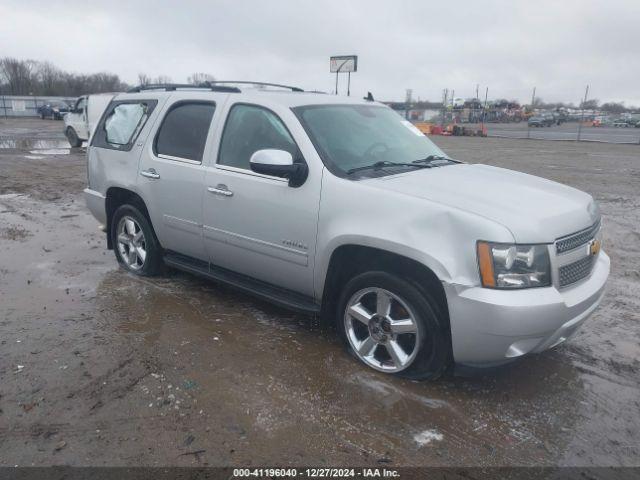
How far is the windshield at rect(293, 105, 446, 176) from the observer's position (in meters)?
3.78

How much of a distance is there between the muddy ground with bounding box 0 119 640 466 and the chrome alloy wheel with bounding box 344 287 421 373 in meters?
0.12

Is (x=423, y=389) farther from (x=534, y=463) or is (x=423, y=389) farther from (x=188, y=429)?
(x=188, y=429)

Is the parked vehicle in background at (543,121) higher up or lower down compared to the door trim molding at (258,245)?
higher up

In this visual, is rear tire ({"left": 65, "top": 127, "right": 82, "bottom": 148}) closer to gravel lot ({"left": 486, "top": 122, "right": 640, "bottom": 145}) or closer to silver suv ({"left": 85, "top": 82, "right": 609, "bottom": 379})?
silver suv ({"left": 85, "top": 82, "right": 609, "bottom": 379})

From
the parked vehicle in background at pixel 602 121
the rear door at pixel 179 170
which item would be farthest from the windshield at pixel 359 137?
the parked vehicle in background at pixel 602 121

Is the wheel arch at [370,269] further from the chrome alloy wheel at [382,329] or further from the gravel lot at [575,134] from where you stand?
the gravel lot at [575,134]

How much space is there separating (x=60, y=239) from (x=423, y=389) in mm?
5535

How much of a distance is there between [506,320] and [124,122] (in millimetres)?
4228

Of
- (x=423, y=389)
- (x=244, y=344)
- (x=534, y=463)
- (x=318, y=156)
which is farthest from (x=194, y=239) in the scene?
(x=534, y=463)

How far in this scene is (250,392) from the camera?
10.8 ft

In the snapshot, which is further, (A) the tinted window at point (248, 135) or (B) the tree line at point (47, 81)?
(B) the tree line at point (47, 81)

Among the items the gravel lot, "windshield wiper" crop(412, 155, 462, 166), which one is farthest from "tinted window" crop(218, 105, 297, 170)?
the gravel lot

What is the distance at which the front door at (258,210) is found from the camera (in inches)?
145

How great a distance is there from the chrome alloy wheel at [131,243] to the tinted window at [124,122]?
811mm
